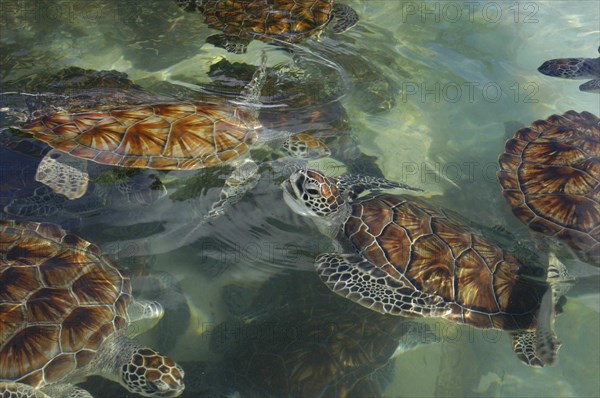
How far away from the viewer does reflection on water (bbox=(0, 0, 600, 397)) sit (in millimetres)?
4211

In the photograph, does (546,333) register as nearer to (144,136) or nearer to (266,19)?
(144,136)

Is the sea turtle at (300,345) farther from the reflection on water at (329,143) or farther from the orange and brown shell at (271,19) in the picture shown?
the orange and brown shell at (271,19)

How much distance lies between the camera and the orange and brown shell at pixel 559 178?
4.62 meters

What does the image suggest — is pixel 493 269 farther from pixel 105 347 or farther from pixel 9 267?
pixel 9 267

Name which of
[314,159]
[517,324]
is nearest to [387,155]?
[314,159]

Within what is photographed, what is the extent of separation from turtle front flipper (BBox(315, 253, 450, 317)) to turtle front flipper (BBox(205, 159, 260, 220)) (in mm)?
1163

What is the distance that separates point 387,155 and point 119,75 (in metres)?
3.56

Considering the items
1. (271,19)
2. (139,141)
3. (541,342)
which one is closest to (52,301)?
(139,141)

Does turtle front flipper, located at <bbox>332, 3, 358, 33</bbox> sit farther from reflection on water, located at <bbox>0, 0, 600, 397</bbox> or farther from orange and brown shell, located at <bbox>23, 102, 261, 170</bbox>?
orange and brown shell, located at <bbox>23, 102, 261, 170</bbox>

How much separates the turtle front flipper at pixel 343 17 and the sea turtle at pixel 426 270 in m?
3.23

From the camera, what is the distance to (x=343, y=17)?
6801mm

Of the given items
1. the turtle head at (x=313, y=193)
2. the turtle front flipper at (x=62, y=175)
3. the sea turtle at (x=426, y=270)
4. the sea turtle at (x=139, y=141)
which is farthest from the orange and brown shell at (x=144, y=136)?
the sea turtle at (x=426, y=270)

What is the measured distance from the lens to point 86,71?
19.2 feet

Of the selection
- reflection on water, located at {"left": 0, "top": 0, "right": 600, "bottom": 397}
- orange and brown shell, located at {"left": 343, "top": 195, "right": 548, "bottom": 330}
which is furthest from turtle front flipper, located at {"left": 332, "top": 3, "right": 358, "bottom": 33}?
orange and brown shell, located at {"left": 343, "top": 195, "right": 548, "bottom": 330}
